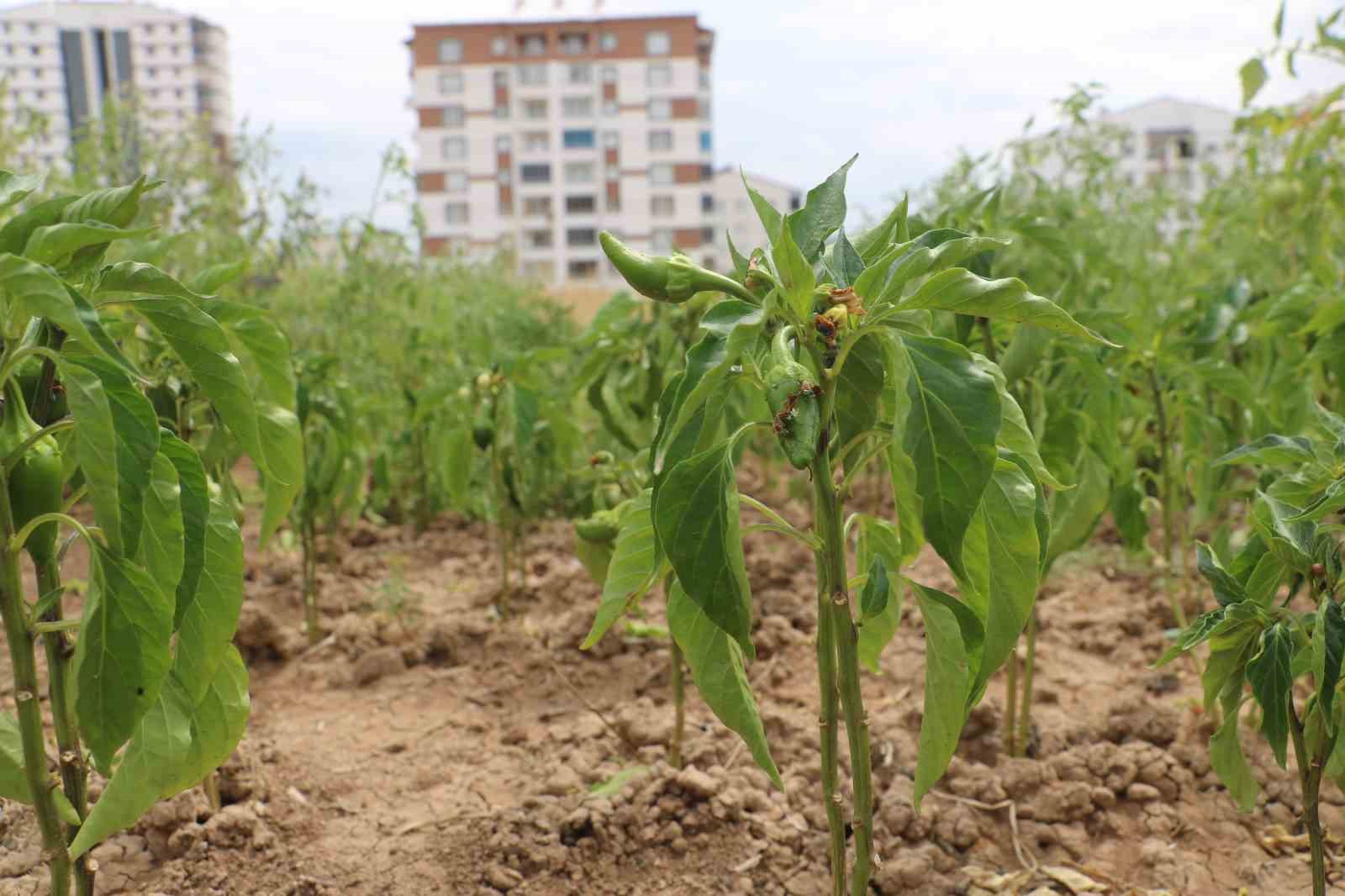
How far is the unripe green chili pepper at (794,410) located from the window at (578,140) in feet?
180

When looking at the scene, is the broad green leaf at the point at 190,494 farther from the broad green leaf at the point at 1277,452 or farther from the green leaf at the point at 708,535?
the broad green leaf at the point at 1277,452

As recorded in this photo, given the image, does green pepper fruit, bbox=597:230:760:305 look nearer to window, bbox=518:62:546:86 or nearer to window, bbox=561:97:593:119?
window, bbox=561:97:593:119

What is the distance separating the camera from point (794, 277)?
119cm

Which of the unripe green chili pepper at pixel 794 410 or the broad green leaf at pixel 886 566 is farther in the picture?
the broad green leaf at pixel 886 566

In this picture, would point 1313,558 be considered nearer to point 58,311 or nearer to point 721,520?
point 721,520

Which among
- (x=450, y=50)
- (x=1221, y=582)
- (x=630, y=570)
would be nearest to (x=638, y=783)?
(x=630, y=570)

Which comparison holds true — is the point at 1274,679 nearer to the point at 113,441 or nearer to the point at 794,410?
the point at 794,410

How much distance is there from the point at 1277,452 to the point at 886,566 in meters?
0.60

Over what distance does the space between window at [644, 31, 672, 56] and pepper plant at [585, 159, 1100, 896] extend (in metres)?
54.3

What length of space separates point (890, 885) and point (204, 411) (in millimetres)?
1810

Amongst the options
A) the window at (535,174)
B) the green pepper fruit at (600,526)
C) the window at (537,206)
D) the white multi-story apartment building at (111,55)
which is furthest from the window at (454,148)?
the green pepper fruit at (600,526)

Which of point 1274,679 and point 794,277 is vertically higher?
point 794,277

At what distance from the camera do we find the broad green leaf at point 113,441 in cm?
106

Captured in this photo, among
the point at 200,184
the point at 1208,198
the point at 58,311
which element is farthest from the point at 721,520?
Answer: the point at 200,184
